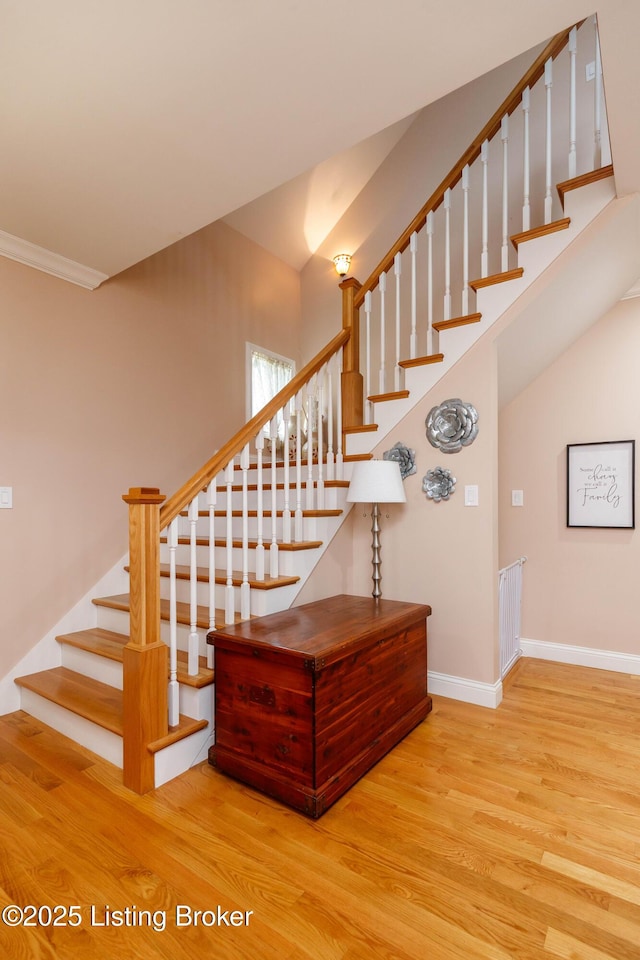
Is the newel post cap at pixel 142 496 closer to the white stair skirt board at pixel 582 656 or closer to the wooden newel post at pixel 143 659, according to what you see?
the wooden newel post at pixel 143 659

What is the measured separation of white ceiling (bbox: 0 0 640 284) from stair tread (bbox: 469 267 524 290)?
0.56m

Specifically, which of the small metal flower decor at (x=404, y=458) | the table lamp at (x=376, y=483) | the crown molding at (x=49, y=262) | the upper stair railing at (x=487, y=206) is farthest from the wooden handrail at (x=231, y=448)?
the crown molding at (x=49, y=262)

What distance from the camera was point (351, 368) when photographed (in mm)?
3225

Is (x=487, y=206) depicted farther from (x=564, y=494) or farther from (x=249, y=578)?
(x=249, y=578)

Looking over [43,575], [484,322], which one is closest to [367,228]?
[484,322]

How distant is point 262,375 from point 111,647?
2.76 m

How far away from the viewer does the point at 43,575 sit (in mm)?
2705

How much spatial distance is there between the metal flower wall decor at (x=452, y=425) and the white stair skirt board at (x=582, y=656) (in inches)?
69.2

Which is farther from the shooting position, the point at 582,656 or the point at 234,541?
the point at 582,656

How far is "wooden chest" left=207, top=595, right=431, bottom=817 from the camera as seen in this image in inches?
67.2

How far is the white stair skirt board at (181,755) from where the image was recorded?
6.12 feet

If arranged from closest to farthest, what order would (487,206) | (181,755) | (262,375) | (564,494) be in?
(181,755), (564,494), (487,206), (262,375)

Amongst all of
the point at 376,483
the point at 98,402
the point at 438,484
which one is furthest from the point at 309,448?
the point at 98,402

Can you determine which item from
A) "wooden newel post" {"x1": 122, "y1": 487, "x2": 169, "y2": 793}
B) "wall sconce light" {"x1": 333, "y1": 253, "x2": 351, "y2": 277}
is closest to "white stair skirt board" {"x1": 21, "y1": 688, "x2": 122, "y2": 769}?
"wooden newel post" {"x1": 122, "y1": 487, "x2": 169, "y2": 793}
